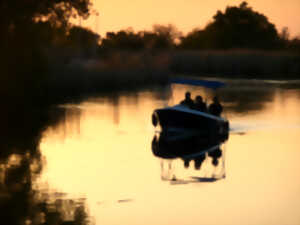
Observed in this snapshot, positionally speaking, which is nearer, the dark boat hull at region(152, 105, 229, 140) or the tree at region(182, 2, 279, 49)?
the dark boat hull at region(152, 105, 229, 140)

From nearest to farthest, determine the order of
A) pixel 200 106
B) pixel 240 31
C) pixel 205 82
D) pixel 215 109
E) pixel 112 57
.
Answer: pixel 200 106 → pixel 215 109 → pixel 205 82 → pixel 112 57 → pixel 240 31

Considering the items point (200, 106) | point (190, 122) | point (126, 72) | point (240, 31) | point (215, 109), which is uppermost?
point (240, 31)

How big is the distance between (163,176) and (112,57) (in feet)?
166

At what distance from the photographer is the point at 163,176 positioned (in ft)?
59.7

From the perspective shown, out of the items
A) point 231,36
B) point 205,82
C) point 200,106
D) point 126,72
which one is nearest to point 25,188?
point 200,106

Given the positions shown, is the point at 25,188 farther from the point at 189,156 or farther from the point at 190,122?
the point at 190,122

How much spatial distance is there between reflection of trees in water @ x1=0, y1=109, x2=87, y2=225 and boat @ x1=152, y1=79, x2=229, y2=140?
3.81 meters

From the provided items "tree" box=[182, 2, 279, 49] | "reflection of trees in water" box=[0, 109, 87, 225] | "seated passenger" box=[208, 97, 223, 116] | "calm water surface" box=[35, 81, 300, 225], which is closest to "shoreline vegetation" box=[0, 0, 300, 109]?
"tree" box=[182, 2, 279, 49]

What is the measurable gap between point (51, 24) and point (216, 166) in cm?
2893

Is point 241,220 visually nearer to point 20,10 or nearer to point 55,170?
point 55,170

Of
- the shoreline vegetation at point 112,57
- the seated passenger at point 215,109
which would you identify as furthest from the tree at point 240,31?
the seated passenger at point 215,109

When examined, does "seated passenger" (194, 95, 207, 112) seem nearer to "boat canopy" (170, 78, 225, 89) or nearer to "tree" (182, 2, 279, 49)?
"boat canopy" (170, 78, 225, 89)

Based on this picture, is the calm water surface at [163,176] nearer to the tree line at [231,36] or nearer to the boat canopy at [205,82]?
the boat canopy at [205,82]

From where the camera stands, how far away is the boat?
89.8 feet
